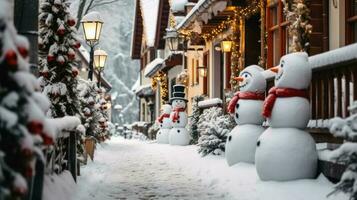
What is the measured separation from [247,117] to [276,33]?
13.3ft

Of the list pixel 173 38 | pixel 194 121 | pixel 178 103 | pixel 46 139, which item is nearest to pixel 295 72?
pixel 46 139

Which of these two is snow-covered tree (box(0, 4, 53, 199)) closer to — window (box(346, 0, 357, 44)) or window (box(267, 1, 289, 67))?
window (box(346, 0, 357, 44))

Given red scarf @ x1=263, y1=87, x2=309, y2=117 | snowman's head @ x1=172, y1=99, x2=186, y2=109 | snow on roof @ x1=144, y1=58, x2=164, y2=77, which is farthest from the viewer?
snow on roof @ x1=144, y1=58, x2=164, y2=77

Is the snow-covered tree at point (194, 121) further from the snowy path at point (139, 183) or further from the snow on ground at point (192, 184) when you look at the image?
the snow on ground at point (192, 184)

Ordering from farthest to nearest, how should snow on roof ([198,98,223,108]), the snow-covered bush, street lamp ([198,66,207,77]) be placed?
street lamp ([198,66,207,77]) → snow on roof ([198,98,223,108]) → the snow-covered bush

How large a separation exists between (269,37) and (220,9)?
2575mm

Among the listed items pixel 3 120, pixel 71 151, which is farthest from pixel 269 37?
pixel 3 120

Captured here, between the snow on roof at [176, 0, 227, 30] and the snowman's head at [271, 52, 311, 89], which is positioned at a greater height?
the snow on roof at [176, 0, 227, 30]

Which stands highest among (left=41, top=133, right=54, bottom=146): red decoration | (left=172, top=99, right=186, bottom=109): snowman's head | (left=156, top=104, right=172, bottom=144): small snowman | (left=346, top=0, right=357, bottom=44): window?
(left=346, top=0, right=357, bottom=44): window

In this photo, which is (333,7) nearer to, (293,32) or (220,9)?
(293,32)

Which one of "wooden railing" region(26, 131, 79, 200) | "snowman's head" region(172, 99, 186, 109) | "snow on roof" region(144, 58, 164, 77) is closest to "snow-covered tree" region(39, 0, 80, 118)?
"wooden railing" region(26, 131, 79, 200)

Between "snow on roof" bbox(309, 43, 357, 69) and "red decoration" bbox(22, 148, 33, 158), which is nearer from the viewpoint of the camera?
"red decoration" bbox(22, 148, 33, 158)

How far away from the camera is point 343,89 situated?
8.21 metres

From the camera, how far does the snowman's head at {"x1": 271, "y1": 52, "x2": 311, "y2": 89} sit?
7.68 m
